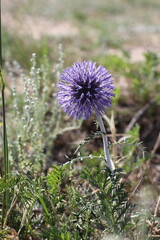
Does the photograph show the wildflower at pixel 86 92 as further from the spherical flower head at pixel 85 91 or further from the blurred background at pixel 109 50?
the blurred background at pixel 109 50

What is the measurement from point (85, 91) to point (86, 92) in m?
0.01

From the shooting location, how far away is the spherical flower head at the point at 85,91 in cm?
178

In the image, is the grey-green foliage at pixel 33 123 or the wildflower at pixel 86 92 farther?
the grey-green foliage at pixel 33 123

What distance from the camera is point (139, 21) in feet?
33.1

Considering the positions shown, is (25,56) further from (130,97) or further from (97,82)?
(97,82)

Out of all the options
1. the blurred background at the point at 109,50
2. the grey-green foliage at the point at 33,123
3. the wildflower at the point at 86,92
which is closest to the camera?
the wildflower at the point at 86,92

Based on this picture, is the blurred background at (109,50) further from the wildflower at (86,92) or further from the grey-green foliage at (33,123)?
the wildflower at (86,92)

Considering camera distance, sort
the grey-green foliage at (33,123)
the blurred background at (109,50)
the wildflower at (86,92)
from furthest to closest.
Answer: the blurred background at (109,50), the grey-green foliage at (33,123), the wildflower at (86,92)

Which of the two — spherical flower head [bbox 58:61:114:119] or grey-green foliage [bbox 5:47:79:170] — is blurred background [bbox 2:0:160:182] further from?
spherical flower head [bbox 58:61:114:119]

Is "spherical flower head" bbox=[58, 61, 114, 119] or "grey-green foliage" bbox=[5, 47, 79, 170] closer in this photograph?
"spherical flower head" bbox=[58, 61, 114, 119]

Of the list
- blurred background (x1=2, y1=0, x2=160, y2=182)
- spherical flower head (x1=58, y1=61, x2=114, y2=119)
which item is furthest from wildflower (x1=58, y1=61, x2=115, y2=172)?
blurred background (x1=2, y1=0, x2=160, y2=182)

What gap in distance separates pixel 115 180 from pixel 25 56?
3.11 m

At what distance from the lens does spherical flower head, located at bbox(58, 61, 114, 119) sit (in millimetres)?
1784

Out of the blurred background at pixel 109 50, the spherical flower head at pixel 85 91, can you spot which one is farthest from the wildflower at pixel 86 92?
the blurred background at pixel 109 50
